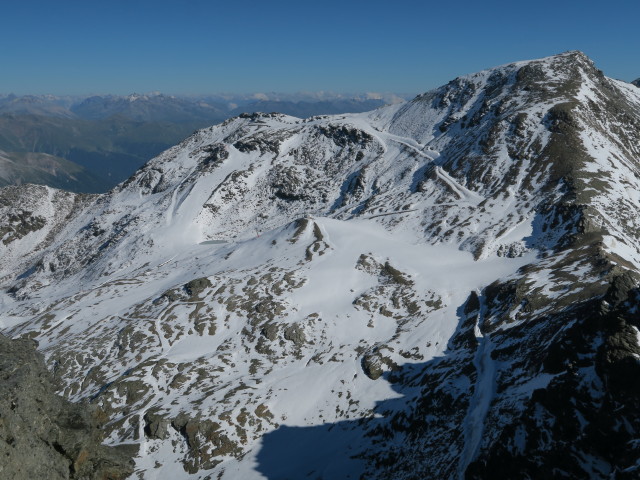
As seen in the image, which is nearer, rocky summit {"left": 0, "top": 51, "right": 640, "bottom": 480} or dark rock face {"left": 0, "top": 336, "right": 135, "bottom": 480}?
dark rock face {"left": 0, "top": 336, "right": 135, "bottom": 480}

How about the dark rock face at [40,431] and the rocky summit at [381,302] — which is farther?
the rocky summit at [381,302]

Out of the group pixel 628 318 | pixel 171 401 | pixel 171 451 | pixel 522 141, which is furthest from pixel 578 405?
pixel 522 141

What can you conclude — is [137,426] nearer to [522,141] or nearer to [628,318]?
[628,318]

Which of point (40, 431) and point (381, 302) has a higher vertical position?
point (40, 431)
